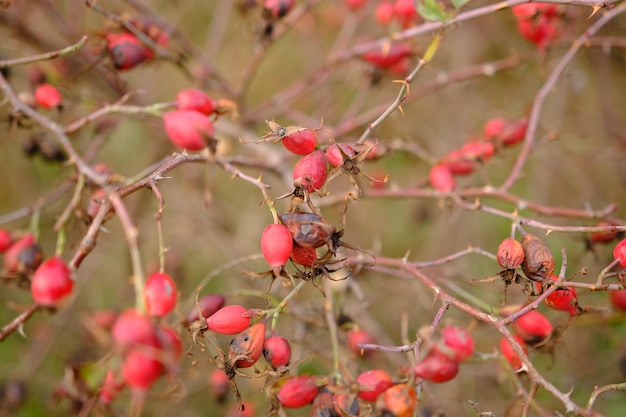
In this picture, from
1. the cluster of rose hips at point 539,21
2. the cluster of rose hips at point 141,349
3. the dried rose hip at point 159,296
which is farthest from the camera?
the cluster of rose hips at point 539,21

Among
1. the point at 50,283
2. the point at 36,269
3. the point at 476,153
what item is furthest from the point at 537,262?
the point at 36,269

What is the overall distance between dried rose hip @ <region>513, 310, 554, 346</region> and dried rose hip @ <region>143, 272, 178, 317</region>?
3.42ft

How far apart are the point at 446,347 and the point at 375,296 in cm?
222

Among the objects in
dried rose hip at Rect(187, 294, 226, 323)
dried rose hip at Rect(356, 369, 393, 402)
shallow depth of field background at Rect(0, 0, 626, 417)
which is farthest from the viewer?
shallow depth of field background at Rect(0, 0, 626, 417)

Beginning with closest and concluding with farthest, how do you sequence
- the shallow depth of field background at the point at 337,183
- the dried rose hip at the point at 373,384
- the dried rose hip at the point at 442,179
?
the dried rose hip at the point at 373,384, the dried rose hip at the point at 442,179, the shallow depth of field background at the point at 337,183

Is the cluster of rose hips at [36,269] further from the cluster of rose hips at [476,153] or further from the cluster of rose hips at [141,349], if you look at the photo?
the cluster of rose hips at [476,153]

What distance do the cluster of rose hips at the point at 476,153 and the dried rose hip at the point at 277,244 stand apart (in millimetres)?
949

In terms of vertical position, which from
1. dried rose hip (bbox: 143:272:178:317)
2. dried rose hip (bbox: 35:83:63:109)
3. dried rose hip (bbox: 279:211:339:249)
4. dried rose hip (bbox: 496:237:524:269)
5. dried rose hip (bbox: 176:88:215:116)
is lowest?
dried rose hip (bbox: 496:237:524:269)

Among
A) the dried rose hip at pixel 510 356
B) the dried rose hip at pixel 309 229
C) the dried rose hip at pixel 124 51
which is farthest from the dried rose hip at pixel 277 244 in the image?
the dried rose hip at pixel 124 51

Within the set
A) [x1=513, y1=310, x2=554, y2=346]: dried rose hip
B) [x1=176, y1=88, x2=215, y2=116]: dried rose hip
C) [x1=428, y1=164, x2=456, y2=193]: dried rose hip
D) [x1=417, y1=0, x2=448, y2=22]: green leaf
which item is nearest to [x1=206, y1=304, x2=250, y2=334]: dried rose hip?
[x1=176, y1=88, x2=215, y2=116]: dried rose hip

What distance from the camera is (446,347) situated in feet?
4.58

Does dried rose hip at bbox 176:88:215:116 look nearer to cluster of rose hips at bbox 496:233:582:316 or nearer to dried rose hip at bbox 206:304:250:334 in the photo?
dried rose hip at bbox 206:304:250:334

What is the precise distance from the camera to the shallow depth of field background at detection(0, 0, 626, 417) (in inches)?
114

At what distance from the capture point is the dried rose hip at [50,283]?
1.17 metres
